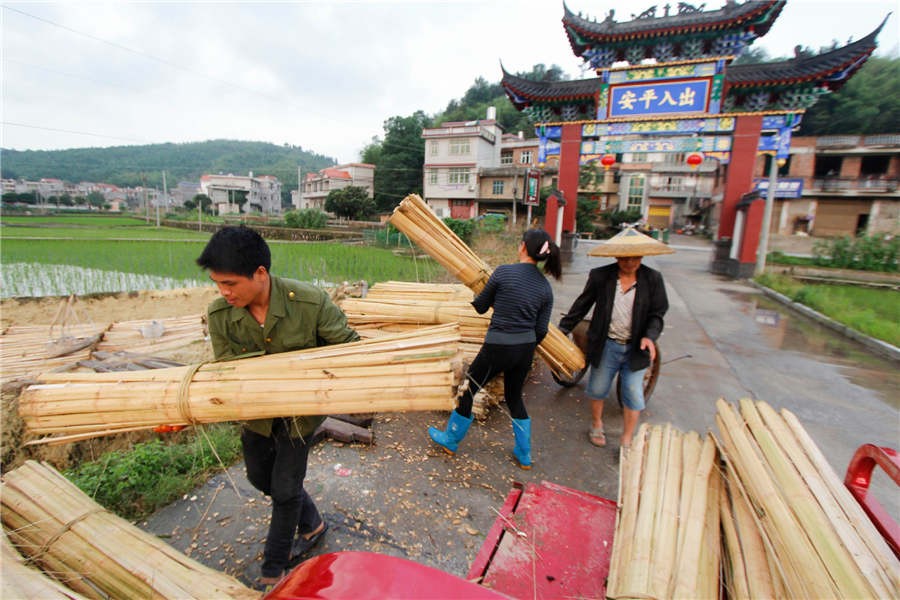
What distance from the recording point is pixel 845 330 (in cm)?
627

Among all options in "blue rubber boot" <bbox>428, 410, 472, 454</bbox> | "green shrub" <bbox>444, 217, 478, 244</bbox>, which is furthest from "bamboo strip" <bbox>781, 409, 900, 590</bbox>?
"green shrub" <bbox>444, 217, 478, 244</bbox>

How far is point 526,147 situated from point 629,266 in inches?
1352

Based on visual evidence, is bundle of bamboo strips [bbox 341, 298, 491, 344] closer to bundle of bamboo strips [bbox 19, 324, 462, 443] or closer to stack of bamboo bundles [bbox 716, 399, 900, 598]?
bundle of bamboo strips [bbox 19, 324, 462, 443]

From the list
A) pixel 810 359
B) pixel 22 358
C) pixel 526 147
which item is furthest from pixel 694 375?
pixel 526 147

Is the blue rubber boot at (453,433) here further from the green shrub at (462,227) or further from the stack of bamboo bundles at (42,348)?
the green shrub at (462,227)

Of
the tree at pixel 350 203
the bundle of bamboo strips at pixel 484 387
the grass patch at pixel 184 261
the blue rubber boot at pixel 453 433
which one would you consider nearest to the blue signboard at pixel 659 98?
the grass patch at pixel 184 261

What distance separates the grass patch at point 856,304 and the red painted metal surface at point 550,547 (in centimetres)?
644

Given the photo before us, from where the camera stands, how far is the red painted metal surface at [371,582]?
0.97 m

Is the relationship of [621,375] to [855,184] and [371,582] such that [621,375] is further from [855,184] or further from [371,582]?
[855,184]

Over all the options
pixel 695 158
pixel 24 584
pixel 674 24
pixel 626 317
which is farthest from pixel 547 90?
pixel 24 584

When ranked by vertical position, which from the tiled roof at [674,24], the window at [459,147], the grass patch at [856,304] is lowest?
the grass patch at [856,304]

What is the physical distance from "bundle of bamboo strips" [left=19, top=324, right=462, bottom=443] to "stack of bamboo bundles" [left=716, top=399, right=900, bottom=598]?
48.1 inches

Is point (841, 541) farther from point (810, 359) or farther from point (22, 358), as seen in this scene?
point (22, 358)

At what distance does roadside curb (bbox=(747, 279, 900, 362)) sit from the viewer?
5.33m
